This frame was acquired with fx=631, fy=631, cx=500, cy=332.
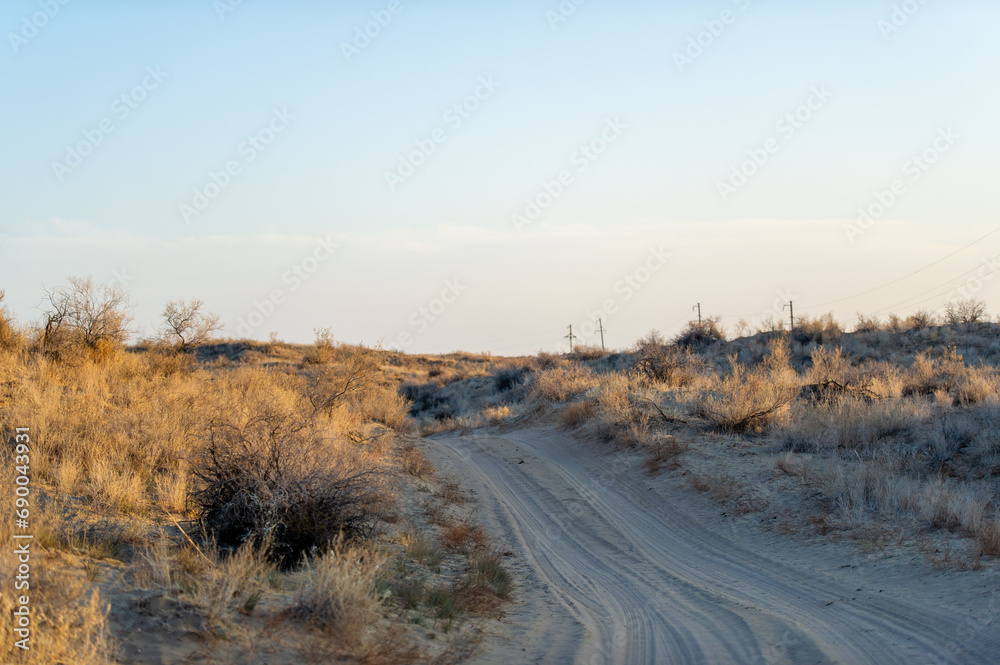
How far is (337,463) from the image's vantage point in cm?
765

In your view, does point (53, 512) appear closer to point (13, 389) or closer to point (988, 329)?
point (13, 389)

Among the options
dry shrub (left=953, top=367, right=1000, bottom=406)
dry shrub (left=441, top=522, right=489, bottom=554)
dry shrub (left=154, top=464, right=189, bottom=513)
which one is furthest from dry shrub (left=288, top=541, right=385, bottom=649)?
dry shrub (left=953, top=367, right=1000, bottom=406)

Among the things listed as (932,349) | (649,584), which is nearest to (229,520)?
(649,584)

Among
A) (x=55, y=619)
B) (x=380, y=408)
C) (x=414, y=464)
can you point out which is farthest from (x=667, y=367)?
(x=55, y=619)

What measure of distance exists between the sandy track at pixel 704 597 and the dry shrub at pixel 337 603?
4.15ft

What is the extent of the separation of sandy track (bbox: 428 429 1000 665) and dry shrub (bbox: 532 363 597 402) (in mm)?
12869

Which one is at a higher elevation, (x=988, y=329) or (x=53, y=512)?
(x=988, y=329)

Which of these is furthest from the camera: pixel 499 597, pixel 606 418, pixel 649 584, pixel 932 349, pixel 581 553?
pixel 932 349

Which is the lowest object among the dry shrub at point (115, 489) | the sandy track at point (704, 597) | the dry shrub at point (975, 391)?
the sandy track at point (704, 597)

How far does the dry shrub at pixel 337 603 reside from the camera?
5066 millimetres

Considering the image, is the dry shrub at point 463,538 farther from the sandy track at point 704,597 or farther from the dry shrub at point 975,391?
the dry shrub at point 975,391

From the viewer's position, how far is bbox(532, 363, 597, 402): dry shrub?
1023 inches

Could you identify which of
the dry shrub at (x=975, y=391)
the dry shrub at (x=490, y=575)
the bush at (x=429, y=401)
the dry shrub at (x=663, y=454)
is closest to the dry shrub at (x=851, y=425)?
the dry shrub at (x=975, y=391)

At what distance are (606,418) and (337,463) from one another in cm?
1202
